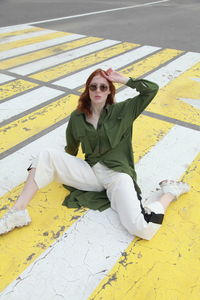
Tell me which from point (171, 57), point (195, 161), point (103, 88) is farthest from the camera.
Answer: point (171, 57)

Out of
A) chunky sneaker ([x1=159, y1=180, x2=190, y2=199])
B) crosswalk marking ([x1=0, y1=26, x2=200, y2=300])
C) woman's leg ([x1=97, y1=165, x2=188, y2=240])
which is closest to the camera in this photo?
crosswalk marking ([x1=0, y1=26, x2=200, y2=300])

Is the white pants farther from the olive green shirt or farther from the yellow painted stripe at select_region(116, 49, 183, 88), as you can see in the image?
the yellow painted stripe at select_region(116, 49, 183, 88)

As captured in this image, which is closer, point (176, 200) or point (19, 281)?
point (19, 281)

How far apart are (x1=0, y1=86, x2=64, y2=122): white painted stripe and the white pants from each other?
2007mm

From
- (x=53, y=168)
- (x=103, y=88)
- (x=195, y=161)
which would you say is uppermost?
(x=103, y=88)

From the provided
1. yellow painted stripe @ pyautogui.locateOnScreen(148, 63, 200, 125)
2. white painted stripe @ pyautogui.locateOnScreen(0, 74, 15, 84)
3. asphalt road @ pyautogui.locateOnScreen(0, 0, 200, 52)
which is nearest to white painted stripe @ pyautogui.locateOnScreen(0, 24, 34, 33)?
asphalt road @ pyautogui.locateOnScreen(0, 0, 200, 52)

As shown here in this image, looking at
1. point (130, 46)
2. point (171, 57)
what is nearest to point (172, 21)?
point (130, 46)

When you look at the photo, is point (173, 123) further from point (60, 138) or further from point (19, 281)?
point (19, 281)

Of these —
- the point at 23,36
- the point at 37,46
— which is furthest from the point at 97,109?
the point at 23,36

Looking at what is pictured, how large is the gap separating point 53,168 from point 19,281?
3.20 ft

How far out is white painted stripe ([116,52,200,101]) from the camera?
5.26 meters

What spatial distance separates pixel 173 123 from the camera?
436 centimetres

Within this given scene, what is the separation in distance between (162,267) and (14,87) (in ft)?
13.9

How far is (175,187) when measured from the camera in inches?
113
